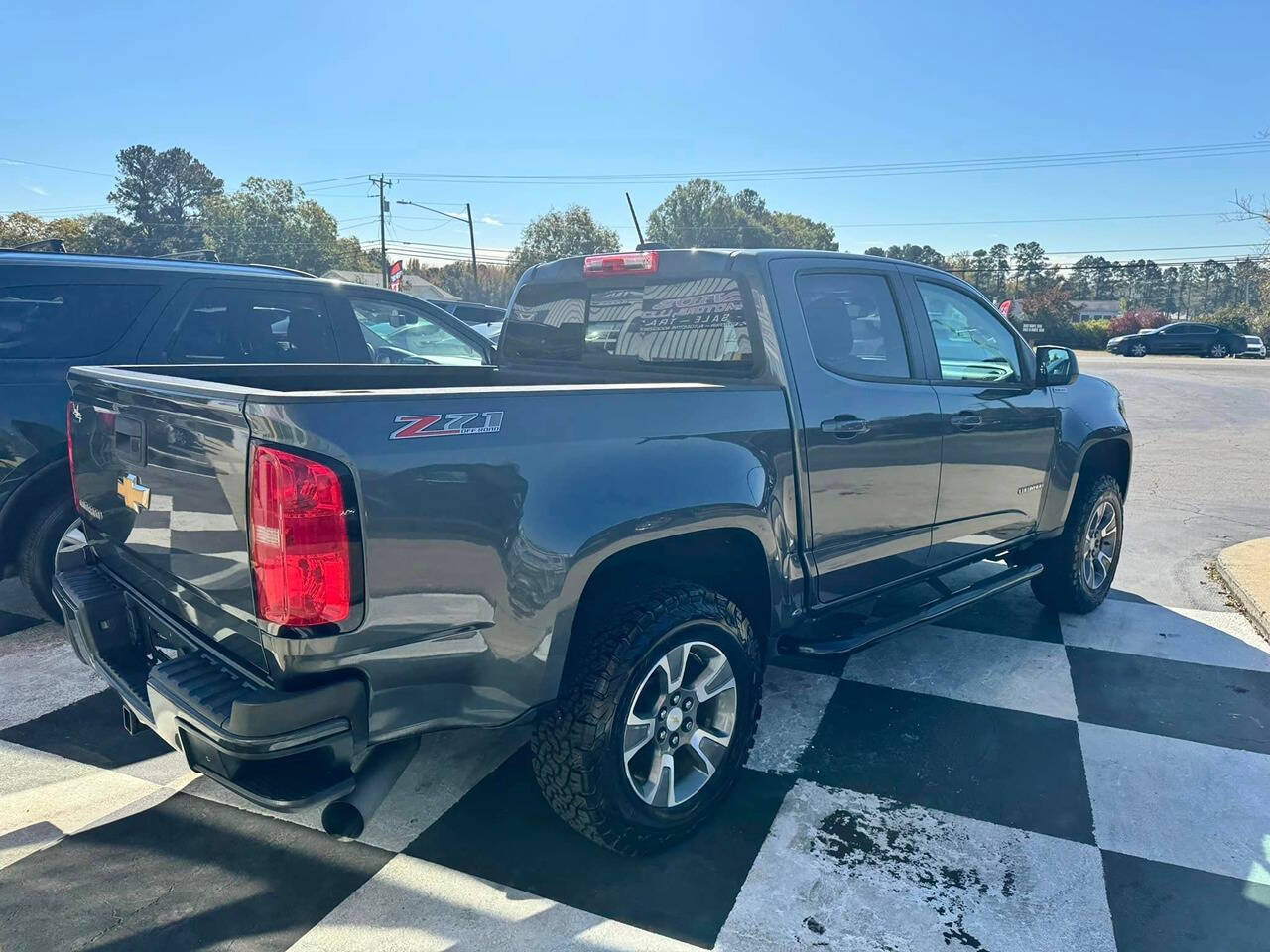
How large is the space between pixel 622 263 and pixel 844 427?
1121 millimetres

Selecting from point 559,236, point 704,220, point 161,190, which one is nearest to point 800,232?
point 704,220

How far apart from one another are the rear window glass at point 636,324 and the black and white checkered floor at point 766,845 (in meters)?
1.57

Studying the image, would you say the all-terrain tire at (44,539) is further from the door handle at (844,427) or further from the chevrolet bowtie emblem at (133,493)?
the door handle at (844,427)

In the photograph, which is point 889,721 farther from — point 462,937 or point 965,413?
point 462,937

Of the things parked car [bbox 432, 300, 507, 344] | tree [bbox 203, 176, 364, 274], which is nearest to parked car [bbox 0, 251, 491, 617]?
parked car [bbox 432, 300, 507, 344]

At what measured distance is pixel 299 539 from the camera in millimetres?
1935

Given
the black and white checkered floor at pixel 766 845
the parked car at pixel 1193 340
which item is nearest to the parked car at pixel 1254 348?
the parked car at pixel 1193 340

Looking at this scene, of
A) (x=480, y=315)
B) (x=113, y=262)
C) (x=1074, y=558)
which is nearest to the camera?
(x=113, y=262)

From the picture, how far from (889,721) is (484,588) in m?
2.15

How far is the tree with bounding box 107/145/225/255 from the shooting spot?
270 feet

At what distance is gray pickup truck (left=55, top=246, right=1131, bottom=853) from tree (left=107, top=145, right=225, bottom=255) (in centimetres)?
9059

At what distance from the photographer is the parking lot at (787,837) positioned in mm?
2338

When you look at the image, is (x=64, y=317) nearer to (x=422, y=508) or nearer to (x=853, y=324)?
(x=422, y=508)

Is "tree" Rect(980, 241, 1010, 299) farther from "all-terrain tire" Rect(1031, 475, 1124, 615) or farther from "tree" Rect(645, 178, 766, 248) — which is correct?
"all-terrain tire" Rect(1031, 475, 1124, 615)
